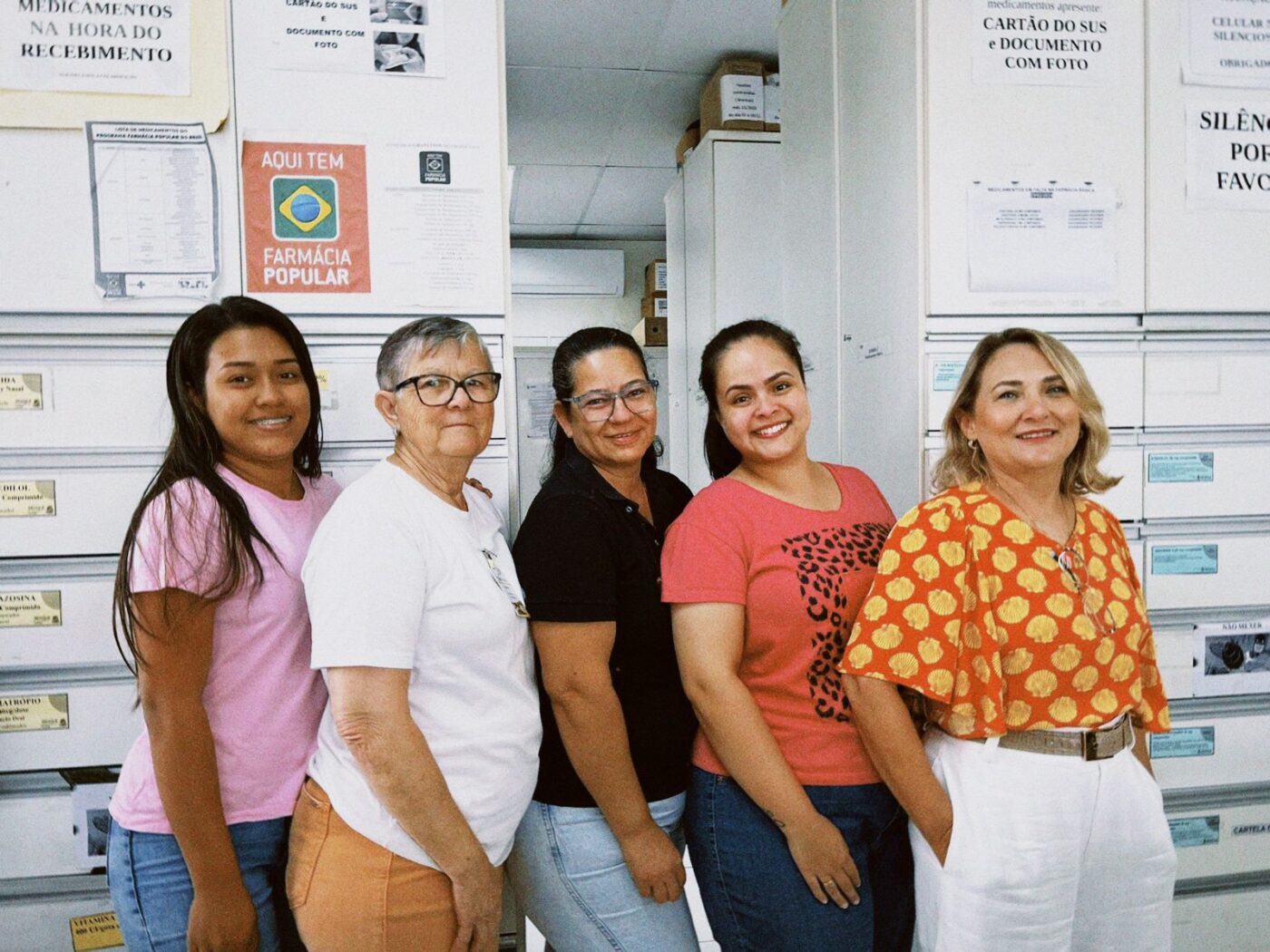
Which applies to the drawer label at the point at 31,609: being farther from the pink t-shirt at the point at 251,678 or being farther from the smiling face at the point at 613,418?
the smiling face at the point at 613,418

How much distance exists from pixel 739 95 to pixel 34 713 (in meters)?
3.06

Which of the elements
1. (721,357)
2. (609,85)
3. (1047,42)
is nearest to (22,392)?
(721,357)

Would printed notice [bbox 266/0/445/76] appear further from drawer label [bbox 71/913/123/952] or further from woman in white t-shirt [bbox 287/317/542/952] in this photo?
drawer label [bbox 71/913/123/952]

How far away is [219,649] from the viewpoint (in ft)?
3.85

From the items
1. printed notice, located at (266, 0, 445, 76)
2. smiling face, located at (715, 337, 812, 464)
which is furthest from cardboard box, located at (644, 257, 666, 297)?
smiling face, located at (715, 337, 812, 464)

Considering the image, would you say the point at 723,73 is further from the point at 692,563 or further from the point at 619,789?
the point at 619,789

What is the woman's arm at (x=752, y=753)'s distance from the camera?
1.20m

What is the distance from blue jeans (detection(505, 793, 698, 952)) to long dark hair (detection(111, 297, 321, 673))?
59 centimetres

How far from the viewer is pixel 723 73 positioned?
3.35 m

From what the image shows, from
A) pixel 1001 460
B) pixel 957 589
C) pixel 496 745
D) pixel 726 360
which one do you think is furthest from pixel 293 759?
pixel 1001 460

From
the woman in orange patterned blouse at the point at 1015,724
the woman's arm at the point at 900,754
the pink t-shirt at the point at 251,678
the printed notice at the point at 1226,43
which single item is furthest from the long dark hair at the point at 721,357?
the printed notice at the point at 1226,43

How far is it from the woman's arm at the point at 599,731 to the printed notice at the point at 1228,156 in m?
1.55

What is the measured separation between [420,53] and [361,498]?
0.87m

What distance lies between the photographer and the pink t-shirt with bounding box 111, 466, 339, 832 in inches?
45.1
